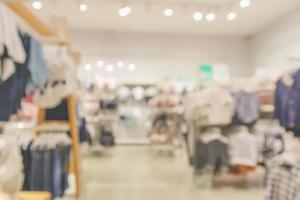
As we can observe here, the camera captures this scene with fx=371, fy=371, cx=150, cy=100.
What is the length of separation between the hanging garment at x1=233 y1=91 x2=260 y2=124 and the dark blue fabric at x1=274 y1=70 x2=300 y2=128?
90 cm

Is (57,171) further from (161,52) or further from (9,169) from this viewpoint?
(161,52)

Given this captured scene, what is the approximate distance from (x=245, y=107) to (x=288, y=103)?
1.20 m

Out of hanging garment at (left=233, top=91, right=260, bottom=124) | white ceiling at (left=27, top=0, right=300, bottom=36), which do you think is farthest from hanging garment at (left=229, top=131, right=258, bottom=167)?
white ceiling at (left=27, top=0, right=300, bottom=36)

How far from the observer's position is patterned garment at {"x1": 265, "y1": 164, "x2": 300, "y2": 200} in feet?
7.69

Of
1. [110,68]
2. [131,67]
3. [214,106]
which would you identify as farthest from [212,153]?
[110,68]

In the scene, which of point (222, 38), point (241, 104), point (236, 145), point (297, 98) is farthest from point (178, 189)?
point (222, 38)

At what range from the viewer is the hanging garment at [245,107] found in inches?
215

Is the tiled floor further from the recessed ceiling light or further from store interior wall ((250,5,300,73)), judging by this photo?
the recessed ceiling light

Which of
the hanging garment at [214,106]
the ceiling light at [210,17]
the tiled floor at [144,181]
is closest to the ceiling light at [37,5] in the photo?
the tiled floor at [144,181]

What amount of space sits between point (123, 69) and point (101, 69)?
0.70 meters

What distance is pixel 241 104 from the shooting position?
546 cm

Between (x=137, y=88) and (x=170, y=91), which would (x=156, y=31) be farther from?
(x=170, y=91)

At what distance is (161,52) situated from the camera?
476 inches

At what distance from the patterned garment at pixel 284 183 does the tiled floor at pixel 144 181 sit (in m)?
2.46
